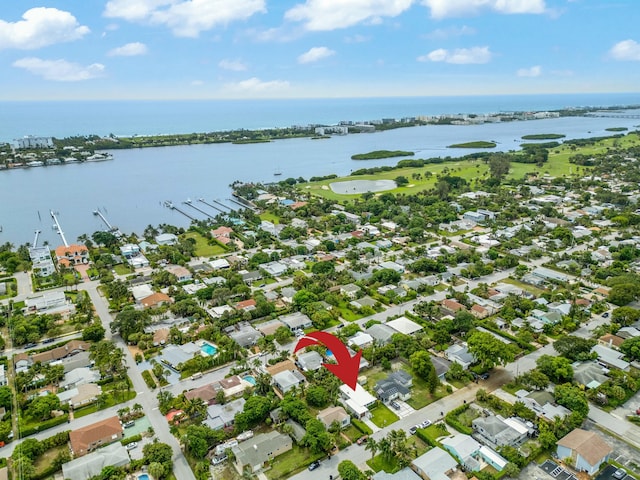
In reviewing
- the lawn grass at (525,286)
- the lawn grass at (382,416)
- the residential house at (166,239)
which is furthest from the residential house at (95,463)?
the residential house at (166,239)

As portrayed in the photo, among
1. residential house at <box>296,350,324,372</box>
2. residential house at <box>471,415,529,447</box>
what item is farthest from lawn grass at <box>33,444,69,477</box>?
residential house at <box>471,415,529,447</box>

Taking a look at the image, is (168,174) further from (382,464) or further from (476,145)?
(382,464)

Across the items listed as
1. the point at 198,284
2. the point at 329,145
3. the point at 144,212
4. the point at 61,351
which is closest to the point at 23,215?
the point at 144,212

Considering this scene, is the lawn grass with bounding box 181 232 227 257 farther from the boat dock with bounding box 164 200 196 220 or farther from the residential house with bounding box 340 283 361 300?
the residential house with bounding box 340 283 361 300

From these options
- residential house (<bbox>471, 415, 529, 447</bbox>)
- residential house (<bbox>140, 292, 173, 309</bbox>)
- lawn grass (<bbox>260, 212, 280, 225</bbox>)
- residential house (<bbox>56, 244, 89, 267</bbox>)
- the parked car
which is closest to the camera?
the parked car

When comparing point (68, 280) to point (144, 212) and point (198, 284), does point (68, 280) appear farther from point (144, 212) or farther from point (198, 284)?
point (144, 212)

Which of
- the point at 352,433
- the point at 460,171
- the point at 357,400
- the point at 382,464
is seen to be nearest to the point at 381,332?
the point at 357,400

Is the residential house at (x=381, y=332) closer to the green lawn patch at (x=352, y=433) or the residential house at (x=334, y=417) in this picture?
the residential house at (x=334, y=417)

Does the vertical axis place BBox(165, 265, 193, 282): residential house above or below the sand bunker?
below
